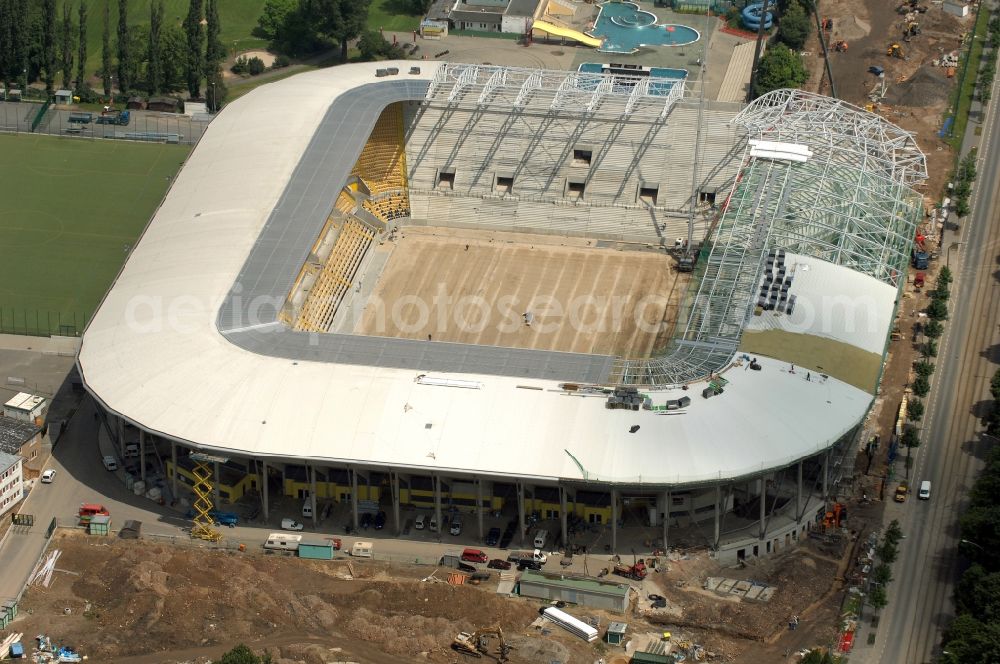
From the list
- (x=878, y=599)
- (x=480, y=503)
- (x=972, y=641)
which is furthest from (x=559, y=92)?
(x=972, y=641)

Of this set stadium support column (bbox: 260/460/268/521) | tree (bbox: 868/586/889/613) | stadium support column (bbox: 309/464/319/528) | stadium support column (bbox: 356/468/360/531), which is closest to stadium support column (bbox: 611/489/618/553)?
tree (bbox: 868/586/889/613)

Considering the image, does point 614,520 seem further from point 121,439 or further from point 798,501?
point 121,439

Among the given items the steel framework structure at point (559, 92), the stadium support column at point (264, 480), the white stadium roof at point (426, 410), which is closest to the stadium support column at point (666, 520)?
the white stadium roof at point (426, 410)

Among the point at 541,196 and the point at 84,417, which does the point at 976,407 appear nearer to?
the point at 541,196

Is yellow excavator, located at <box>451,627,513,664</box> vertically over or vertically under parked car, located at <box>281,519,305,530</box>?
over

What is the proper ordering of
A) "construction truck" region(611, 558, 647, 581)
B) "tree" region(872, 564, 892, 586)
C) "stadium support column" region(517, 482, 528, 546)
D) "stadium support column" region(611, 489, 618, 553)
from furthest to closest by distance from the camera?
1. "stadium support column" region(517, 482, 528, 546)
2. "stadium support column" region(611, 489, 618, 553)
3. "construction truck" region(611, 558, 647, 581)
4. "tree" region(872, 564, 892, 586)

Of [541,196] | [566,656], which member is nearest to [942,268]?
[541,196]

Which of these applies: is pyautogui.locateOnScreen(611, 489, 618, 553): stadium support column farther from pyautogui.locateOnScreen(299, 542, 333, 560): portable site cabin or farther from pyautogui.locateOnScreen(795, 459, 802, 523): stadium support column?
pyautogui.locateOnScreen(299, 542, 333, 560): portable site cabin
